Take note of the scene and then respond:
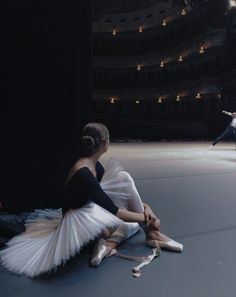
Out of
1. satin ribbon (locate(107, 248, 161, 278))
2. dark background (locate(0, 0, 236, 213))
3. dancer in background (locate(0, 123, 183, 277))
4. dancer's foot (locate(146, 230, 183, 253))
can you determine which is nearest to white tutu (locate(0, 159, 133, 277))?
dancer in background (locate(0, 123, 183, 277))

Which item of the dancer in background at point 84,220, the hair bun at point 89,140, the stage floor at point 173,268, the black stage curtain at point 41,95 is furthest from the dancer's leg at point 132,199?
the black stage curtain at point 41,95

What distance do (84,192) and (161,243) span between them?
816 mm

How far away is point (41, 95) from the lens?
11.6ft

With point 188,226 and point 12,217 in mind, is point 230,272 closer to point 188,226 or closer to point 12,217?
point 188,226

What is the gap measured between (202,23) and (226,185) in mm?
20864

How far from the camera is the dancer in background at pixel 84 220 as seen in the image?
242 cm

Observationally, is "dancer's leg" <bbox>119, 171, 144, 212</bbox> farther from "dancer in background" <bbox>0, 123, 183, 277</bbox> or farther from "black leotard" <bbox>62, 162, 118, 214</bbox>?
"black leotard" <bbox>62, 162, 118, 214</bbox>

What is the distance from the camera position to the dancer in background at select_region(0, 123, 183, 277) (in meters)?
2.42

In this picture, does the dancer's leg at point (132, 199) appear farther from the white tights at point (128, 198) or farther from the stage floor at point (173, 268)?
the stage floor at point (173, 268)

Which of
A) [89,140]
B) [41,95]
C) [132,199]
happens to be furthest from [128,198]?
[41,95]

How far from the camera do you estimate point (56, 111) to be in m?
3.60

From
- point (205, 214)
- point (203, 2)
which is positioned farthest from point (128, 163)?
point (205, 214)

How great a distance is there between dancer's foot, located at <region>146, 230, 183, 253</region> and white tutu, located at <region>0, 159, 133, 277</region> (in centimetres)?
47

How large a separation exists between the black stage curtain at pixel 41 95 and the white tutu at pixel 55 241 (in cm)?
89
